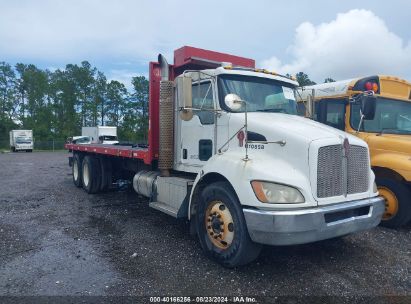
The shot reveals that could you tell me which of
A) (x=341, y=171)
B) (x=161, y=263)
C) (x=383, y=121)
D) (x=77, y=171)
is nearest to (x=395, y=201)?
(x=383, y=121)

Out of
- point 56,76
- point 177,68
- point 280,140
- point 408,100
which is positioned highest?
point 56,76

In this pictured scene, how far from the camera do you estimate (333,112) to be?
25.5 ft

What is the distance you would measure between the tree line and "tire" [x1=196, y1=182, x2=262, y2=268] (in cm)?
6153

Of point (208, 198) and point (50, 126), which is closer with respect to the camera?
point (208, 198)

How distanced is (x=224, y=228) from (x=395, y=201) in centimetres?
389

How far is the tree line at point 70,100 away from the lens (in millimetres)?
66688

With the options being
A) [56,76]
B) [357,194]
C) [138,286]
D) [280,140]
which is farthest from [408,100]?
[56,76]

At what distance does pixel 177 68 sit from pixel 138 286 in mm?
4214

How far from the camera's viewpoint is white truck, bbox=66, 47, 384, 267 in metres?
3.99

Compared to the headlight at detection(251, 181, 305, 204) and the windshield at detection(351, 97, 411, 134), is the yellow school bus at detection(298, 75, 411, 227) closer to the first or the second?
the windshield at detection(351, 97, 411, 134)

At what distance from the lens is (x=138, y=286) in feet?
13.3

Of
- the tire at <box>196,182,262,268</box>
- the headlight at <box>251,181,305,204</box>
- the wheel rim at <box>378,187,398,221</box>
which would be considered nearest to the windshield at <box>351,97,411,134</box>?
the wheel rim at <box>378,187,398,221</box>

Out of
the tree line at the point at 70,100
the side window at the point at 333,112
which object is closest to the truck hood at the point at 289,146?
the side window at the point at 333,112

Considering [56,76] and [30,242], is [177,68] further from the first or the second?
[56,76]
